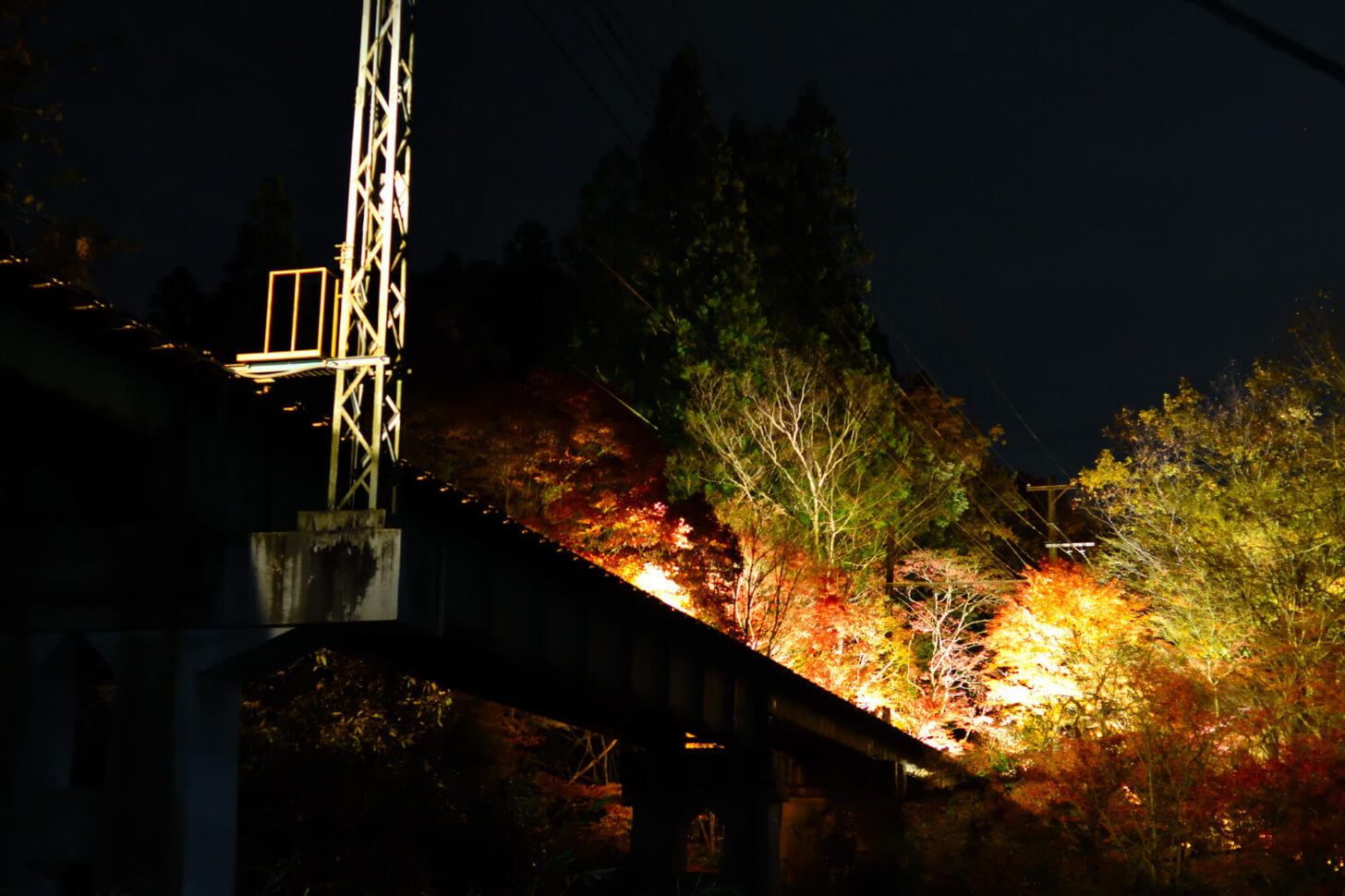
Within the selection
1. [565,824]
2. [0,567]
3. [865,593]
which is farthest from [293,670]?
[865,593]

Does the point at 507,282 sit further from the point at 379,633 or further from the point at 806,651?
the point at 379,633

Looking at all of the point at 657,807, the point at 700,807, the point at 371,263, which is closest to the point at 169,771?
the point at 371,263

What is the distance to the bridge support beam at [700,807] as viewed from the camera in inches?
1115

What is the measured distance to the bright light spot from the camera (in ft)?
139

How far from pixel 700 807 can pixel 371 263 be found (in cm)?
1779

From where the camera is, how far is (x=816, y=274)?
56.1 meters

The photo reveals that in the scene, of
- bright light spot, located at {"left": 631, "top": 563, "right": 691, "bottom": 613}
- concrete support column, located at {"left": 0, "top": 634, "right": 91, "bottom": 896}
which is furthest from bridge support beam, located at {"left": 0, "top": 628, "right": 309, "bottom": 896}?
bright light spot, located at {"left": 631, "top": 563, "right": 691, "bottom": 613}

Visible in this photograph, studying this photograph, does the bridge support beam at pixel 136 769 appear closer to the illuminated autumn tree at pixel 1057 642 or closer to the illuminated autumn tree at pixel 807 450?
the illuminated autumn tree at pixel 807 450

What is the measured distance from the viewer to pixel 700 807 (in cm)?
2927

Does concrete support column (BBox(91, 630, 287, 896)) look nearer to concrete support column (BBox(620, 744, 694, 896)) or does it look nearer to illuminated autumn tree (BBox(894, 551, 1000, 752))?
concrete support column (BBox(620, 744, 694, 896))

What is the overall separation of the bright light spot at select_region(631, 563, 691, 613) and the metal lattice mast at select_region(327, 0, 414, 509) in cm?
2705

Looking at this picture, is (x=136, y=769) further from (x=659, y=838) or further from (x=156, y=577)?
(x=659, y=838)

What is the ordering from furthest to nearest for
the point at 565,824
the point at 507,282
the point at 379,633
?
the point at 507,282 < the point at 565,824 < the point at 379,633

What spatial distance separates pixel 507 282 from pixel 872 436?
19641mm
